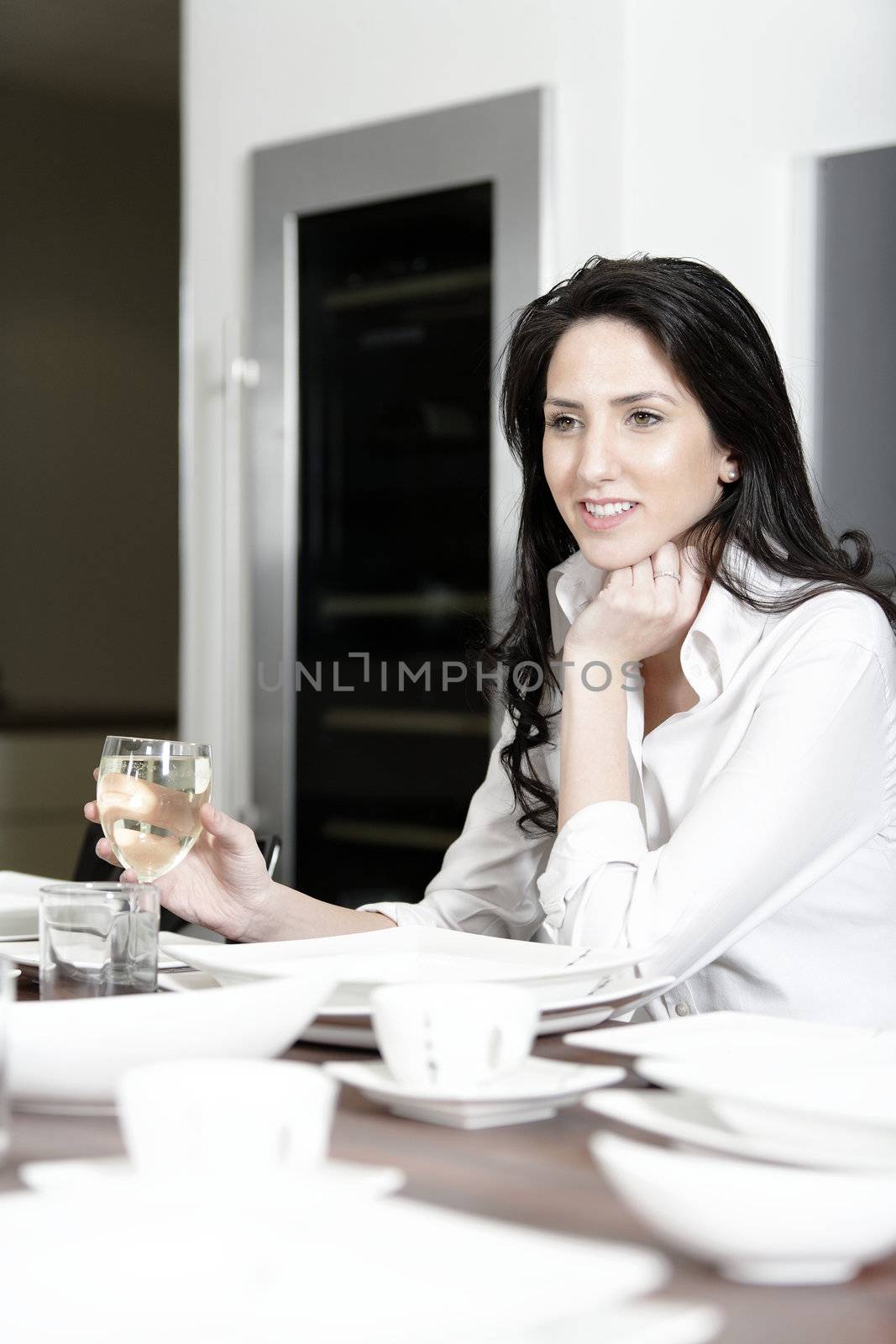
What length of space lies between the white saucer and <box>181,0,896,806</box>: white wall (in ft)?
6.07

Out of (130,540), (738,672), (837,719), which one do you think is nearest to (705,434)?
(738,672)

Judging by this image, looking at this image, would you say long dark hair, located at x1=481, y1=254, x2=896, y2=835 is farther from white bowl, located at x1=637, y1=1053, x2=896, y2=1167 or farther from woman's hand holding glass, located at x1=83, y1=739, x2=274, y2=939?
white bowl, located at x1=637, y1=1053, x2=896, y2=1167

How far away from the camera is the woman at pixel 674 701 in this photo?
140 centimetres

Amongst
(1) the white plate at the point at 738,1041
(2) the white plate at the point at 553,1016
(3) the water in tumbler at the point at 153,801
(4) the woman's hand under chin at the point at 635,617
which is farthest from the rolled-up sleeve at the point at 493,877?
(1) the white plate at the point at 738,1041

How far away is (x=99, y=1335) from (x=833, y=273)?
7.40 ft

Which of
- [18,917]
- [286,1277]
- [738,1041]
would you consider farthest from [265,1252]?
[18,917]

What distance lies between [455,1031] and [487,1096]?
0.04 metres

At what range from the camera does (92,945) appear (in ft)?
3.25

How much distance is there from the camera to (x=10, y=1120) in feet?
2.54

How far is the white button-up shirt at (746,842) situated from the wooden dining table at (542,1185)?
51cm

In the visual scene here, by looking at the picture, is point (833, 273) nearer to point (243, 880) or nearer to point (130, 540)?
point (243, 880)

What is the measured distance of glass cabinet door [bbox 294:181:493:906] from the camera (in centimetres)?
283

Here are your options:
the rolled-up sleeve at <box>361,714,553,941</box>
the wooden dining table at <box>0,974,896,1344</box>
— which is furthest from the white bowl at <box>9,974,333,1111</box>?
the rolled-up sleeve at <box>361,714,553,941</box>

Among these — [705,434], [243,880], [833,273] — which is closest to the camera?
[243,880]
